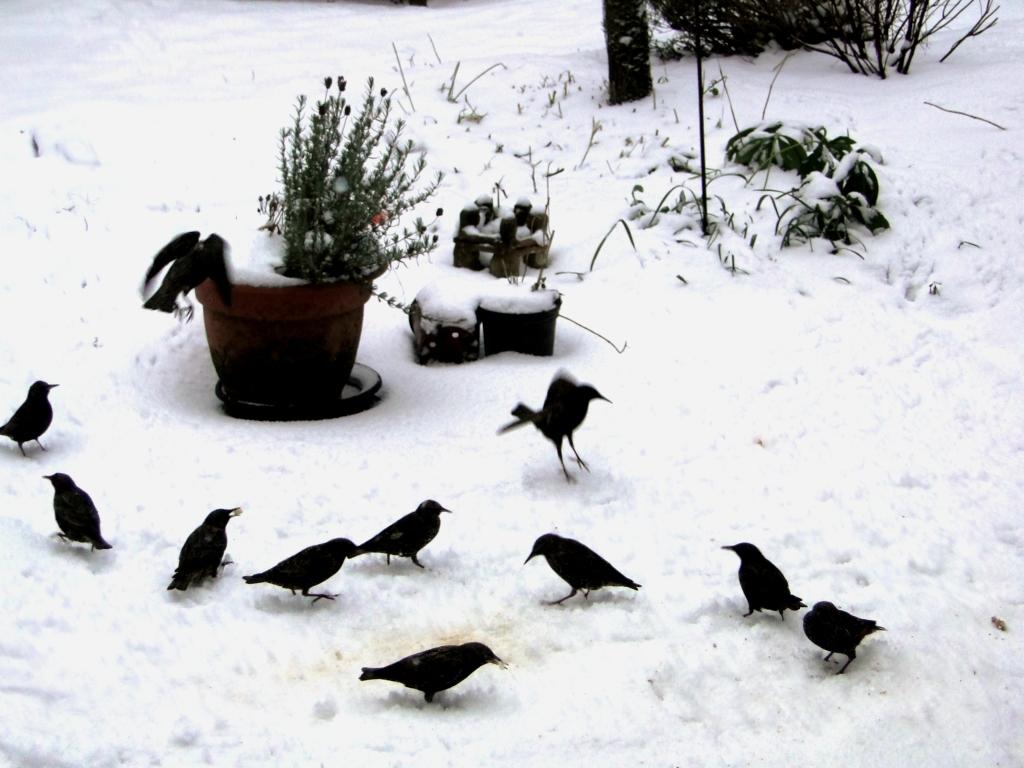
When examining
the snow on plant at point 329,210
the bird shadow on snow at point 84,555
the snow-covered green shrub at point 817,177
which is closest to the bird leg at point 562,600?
the bird shadow on snow at point 84,555

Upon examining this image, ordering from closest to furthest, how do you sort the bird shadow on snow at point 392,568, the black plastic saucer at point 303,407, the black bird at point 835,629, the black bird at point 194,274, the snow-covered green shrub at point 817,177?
the black bird at point 835,629
the bird shadow on snow at point 392,568
the black bird at point 194,274
the black plastic saucer at point 303,407
the snow-covered green shrub at point 817,177

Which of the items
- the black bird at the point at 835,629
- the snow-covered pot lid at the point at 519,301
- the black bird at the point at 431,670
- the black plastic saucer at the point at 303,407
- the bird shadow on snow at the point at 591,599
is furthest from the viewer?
the snow-covered pot lid at the point at 519,301

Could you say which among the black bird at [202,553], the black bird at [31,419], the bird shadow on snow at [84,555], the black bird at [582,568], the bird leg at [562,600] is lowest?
the bird leg at [562,600]

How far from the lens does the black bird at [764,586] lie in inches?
131

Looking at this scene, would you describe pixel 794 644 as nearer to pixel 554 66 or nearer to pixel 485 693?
pixel 485 693

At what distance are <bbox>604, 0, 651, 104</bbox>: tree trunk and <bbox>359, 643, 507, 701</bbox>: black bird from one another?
18.7 feet

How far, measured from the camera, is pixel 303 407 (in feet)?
15.5

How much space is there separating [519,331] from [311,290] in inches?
43.4

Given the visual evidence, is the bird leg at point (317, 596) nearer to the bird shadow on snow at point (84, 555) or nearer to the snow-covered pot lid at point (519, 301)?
the bird shadow on snow at point (84, 555)

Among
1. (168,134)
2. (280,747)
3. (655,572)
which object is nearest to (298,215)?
(655,572)

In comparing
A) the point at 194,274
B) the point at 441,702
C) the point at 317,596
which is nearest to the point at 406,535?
the point at 317,596

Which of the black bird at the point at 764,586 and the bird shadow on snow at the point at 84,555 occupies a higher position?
the bird shadow on snow at the point at 84,555

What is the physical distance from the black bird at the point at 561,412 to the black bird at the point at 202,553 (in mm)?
1193

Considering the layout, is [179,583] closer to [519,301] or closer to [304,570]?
[304,570]
